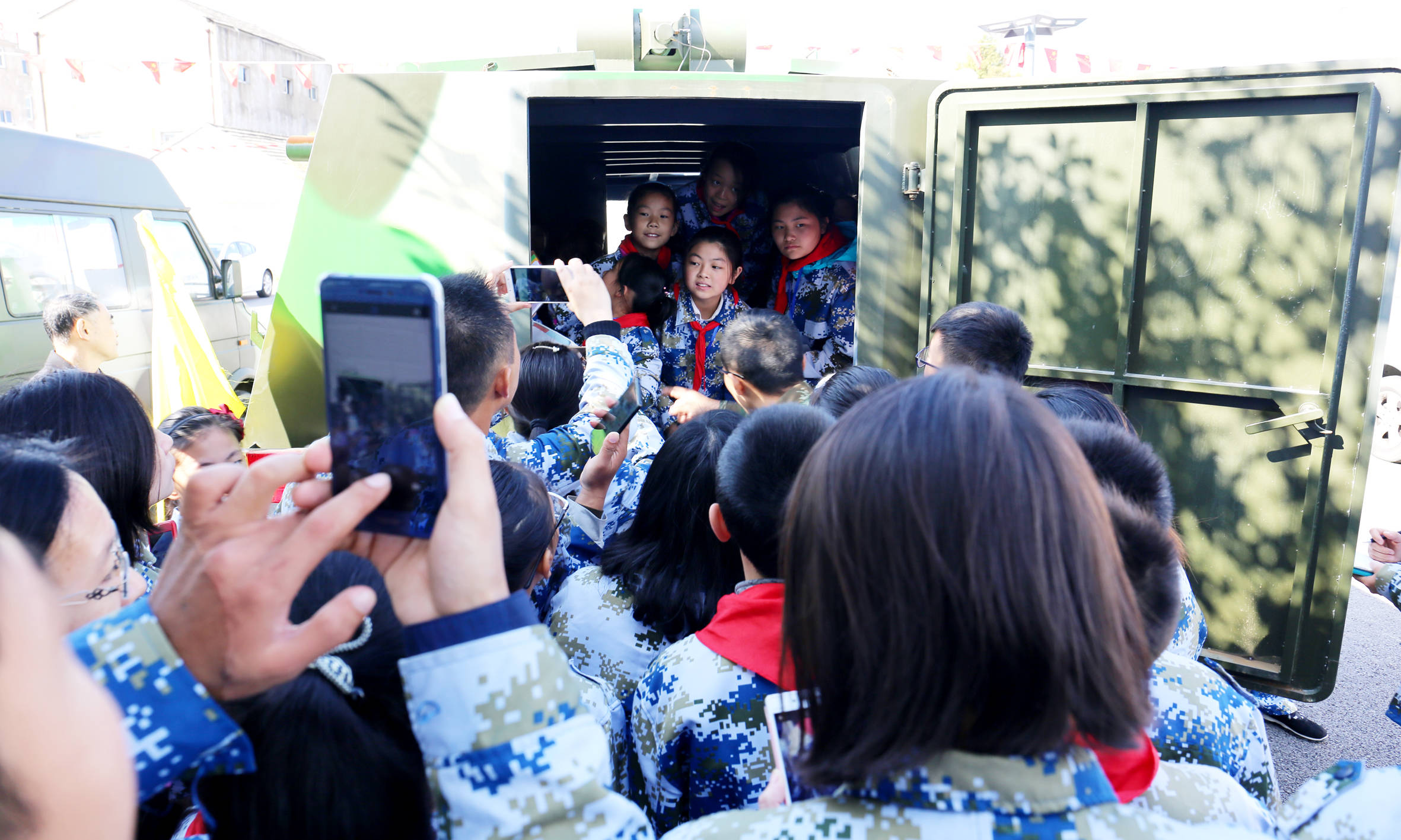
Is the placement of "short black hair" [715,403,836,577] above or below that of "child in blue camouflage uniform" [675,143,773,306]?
below

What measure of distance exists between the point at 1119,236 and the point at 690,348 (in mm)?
2031

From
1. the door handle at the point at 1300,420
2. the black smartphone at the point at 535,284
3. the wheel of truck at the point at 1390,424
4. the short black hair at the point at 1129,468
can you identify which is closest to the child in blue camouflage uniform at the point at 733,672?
the short black hair at the point at 1129,468

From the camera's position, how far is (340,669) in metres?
0.96

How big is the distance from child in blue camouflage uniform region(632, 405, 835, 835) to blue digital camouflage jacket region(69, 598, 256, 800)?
0.74 m

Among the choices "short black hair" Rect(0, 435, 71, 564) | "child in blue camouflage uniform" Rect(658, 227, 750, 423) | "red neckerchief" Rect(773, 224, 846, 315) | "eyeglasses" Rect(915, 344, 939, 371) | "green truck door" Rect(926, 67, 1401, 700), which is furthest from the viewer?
"red neckerchief" Rect(773, 224, 846, 315)

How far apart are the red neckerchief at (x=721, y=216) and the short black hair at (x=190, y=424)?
2.62 meters

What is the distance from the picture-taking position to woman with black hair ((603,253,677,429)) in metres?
4.14

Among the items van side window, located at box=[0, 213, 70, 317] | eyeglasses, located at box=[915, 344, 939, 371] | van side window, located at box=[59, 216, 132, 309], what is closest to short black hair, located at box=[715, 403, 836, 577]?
eyeglasses, located at box=[915, 344, 939, 371]

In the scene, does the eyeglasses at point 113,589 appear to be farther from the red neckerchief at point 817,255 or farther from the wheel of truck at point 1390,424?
the wheel of truck at point 1390,424

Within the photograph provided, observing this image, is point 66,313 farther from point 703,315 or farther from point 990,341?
point 990,341

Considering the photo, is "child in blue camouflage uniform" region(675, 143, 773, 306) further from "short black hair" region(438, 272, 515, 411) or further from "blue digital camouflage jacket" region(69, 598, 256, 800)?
"blue digital camouflage jacket" region(69, 598, 256, 800)

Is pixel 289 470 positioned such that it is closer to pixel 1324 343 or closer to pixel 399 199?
pixel 399 199

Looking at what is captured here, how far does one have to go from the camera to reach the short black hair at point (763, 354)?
296cm

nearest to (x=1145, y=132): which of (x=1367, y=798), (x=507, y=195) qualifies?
(x=507, y=195)
